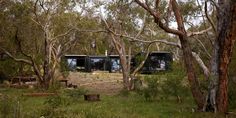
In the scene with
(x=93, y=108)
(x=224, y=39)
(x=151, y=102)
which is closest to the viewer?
(x=224, y=39)

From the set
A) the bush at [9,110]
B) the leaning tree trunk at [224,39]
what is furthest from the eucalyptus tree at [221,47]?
the bush at [9,110]

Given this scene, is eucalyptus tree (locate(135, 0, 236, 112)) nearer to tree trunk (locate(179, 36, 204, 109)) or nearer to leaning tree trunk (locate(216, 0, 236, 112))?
leaning tree trunk (locate(216, 0, 236, 112))

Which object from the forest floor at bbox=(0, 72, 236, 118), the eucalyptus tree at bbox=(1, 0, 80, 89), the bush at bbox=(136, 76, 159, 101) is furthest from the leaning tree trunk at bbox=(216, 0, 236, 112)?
the eucalyptus tree at bbox=(1, 0, 80, 89)

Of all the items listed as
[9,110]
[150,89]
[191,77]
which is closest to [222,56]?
[191,77]

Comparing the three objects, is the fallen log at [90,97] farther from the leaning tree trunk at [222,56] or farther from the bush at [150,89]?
the leaning tree trunk at [222,56]

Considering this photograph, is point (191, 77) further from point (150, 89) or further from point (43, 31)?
point (43, 31)

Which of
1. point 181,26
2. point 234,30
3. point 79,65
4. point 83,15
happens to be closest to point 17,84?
point 83,15

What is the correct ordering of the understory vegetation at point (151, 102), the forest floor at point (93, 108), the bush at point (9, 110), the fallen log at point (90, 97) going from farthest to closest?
the fallen log at point (90, 97) < the understory vegetation at point (151, 102) < the forest floor at point (93, 108) < the bush at point (9, 110)

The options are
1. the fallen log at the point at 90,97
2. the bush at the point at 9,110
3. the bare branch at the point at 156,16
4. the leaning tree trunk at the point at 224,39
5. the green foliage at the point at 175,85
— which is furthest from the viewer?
the fallen log at the point at 90,97

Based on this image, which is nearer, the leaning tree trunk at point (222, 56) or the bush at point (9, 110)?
the bush at point (9, 110)

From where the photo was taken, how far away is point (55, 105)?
32.7 ft

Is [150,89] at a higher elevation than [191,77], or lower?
lower

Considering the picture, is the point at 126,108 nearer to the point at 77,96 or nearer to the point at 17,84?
the point at 77,96

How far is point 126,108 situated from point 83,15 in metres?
13.6
